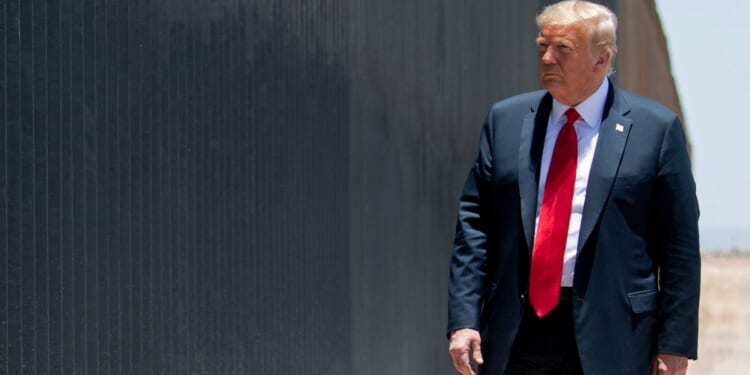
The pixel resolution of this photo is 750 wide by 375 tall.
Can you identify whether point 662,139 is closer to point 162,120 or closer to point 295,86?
point 162,120

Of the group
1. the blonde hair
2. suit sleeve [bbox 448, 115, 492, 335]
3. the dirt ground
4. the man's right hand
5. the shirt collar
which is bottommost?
the dirt ground

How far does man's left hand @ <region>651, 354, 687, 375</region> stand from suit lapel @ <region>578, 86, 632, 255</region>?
398mm

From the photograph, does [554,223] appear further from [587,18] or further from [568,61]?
[587,18]

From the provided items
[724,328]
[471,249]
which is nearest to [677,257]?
[471,249]

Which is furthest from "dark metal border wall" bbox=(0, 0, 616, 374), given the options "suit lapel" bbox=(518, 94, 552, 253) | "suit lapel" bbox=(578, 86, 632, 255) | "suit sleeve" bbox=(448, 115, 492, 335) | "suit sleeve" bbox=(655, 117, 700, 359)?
"suit sleeve" bbox=(655, 117, 700, 359)

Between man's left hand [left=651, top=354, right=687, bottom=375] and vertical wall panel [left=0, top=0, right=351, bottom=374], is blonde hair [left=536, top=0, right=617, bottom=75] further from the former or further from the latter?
vertical wall panel [left=0, top=0, right=351, bottom=374]

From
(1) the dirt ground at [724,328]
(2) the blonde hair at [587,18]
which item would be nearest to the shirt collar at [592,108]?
(2) the blonde hair at [587,18]

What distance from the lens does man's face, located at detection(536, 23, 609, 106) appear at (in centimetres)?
422

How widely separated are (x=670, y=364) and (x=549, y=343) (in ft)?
1.14

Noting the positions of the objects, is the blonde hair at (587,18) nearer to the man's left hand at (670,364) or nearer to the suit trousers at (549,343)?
the suit trousers at (549,343)

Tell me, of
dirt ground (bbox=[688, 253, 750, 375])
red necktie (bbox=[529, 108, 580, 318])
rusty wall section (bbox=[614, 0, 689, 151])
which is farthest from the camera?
dirt ground (bbox=[688, 253, 750, 375])

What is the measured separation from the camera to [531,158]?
432 cm

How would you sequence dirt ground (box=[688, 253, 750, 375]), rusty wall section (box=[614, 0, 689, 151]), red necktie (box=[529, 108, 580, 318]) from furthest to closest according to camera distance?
dirt ground (box=[688, 253, 750, 375]), rusty wall section (box=[614, 0, 689, 151]), red necktie (box=[529, 108, 580, 318])

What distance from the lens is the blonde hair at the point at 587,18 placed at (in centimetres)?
423
